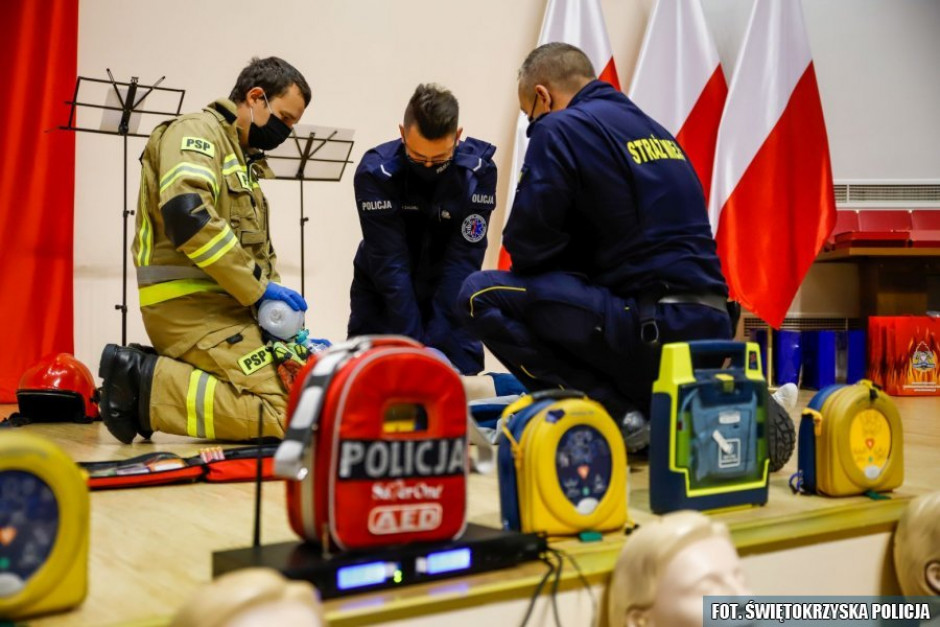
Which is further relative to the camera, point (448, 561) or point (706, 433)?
point (706, 433)

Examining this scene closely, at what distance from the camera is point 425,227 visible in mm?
3711

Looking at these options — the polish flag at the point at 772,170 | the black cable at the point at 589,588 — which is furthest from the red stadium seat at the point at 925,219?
the black cable at the point at 589,588

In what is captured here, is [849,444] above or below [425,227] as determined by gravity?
below

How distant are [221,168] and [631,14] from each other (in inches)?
142

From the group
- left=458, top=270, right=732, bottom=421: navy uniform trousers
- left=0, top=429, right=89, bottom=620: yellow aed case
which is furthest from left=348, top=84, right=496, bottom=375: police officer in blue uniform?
left=0, top=429, right=89, bottom=620: yellow aed case

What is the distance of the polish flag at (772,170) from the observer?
529cm

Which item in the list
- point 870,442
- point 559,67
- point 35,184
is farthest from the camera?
point 35,184

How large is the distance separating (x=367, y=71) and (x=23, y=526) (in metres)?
4.24

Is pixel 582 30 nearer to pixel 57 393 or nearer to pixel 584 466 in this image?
pixel 57 393

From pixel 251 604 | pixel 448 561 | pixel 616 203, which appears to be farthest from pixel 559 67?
pixel 251 604

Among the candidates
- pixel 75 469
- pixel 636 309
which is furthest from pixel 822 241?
pixel 75 469

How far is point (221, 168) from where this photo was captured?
301cm

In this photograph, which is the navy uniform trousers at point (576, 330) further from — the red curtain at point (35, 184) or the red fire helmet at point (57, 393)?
the red curtain at point (35, 184)

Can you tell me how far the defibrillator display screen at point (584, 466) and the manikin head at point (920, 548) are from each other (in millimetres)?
611
